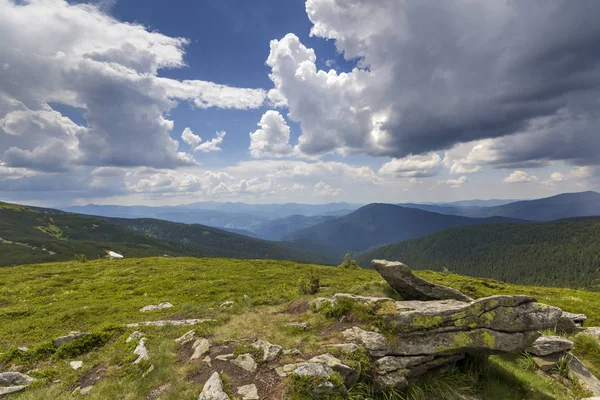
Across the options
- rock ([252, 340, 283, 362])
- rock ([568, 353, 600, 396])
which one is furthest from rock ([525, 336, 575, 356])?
rock ([252, 340, 283, 362])

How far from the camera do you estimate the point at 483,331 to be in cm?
1288

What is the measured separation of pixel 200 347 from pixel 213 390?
164 inches

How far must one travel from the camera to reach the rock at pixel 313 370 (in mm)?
10750

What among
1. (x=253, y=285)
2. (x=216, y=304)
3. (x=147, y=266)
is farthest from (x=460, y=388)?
(x=147, y=266)

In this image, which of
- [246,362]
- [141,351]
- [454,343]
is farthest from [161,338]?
[454,343]

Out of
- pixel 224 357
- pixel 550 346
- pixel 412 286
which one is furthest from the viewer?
pixel 412 286

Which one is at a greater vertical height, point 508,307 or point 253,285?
point 508,307

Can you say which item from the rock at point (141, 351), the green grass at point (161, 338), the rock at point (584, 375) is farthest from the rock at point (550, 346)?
the rock at point (141, 351)

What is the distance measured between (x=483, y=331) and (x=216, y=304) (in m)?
21.4

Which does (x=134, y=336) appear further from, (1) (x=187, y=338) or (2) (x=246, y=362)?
(2) (x=246, y=362)

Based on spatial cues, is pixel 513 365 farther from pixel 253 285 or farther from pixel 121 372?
pixel 253 285

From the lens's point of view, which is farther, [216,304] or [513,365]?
[216,304]

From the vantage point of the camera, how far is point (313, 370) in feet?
35.9

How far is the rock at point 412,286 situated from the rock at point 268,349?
27.3 ft
